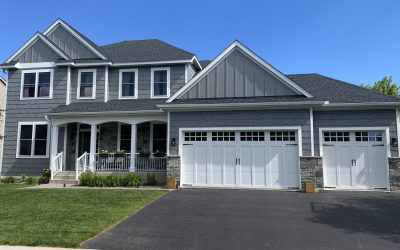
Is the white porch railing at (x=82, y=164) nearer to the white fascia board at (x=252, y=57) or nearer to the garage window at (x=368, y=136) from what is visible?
the white fascia board at (x=252, y=57)

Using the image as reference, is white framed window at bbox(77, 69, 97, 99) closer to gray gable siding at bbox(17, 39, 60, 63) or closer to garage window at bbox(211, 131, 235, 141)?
gray gable siding at bbox(17, 39, 60, 63)

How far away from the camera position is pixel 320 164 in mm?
12648

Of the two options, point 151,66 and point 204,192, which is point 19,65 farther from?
point 204,192

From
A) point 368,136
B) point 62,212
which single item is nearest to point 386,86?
point 368,136

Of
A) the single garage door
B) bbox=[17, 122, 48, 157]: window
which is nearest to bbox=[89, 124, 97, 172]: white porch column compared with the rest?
bbox=[17, 122, 48, 157]: window

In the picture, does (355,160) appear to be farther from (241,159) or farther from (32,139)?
(32,139)

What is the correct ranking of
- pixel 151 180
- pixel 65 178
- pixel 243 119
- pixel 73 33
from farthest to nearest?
pixel 73 33
pixel 65 178
pixel 151 180
pixel 243 119

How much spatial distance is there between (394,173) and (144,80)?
42.3ft

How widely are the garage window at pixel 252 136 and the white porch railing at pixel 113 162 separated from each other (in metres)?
5.93

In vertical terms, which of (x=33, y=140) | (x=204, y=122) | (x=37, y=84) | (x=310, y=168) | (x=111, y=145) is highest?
(x=37, y=84)

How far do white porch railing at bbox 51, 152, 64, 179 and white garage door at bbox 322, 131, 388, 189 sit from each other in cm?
1286

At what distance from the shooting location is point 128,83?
17.8 m

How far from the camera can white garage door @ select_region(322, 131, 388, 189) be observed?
12.9 m

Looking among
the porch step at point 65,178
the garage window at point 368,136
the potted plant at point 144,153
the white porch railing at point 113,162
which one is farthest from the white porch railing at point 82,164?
the garage window at point 368,136
